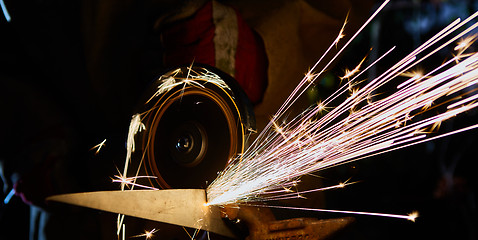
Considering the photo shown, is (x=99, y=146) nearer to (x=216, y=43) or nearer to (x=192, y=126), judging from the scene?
(x=192, y=126)

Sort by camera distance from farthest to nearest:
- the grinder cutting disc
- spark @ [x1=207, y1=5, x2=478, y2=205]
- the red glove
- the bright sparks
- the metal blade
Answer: spark @ [x1=207, y1=5, x2=478, y2=205]
the red glove
the bright sparks
the grinder cutting disc
the metal blade

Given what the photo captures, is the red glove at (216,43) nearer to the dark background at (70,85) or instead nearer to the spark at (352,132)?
the dark background at (70,85)

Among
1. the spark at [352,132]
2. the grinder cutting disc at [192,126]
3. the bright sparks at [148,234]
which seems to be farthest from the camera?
the spark at [352,132]

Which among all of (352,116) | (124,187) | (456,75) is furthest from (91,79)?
(456,75)

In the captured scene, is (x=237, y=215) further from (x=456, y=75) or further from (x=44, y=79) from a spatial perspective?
(x=456, y=75)

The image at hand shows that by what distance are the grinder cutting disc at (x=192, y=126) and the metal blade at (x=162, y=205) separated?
189 mm

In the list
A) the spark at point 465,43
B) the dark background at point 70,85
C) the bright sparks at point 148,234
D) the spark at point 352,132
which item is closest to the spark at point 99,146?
the dark background at point 70,85

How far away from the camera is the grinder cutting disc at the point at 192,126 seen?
1.57 meters

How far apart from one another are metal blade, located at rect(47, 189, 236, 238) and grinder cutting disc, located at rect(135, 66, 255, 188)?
189mm

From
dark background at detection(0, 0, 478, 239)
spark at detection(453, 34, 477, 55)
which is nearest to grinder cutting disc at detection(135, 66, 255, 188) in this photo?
dark background at detection(0, 0, 478, 239)

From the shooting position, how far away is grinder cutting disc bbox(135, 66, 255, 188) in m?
1.57

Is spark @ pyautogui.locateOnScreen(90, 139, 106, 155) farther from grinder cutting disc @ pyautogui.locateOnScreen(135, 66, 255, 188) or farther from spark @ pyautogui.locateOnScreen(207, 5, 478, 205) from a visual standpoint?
spark @ pyautogui.locateOnScreen(207, 5, 478, 205)

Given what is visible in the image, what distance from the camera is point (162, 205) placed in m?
1.37

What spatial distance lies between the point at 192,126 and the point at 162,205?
449 mm
